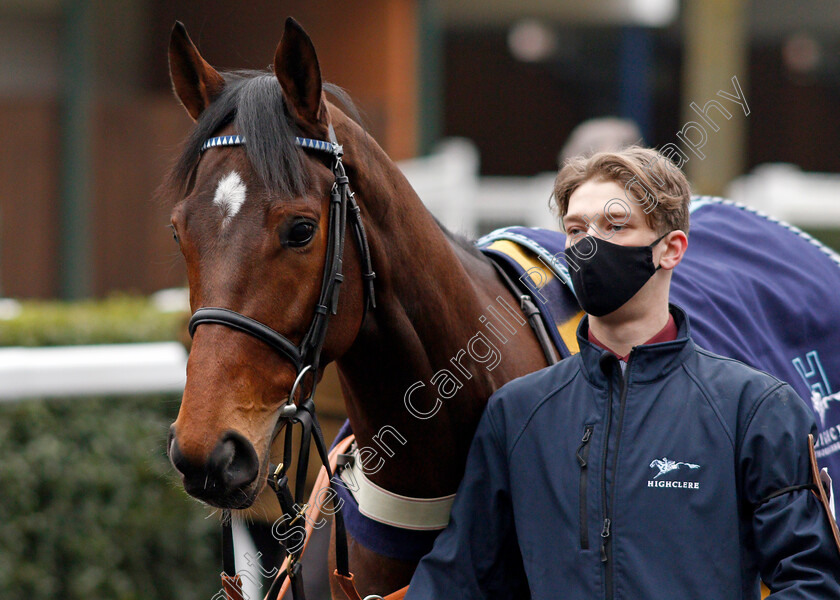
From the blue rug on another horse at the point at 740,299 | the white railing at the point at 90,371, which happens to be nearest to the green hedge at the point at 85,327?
the white railing at the point at 90,371

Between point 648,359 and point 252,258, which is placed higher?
point 252,258

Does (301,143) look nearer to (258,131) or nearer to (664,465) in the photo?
(258,131)

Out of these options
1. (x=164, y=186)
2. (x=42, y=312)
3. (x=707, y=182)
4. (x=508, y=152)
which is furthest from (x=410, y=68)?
(x=164, y=186)

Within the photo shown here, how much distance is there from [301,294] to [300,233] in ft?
0.37

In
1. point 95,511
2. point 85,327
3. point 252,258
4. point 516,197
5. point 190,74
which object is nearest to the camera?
point 252,258

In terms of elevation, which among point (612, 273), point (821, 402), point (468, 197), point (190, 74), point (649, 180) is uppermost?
point (190, 74)

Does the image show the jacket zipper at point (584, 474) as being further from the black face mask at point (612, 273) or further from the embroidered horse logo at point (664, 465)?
the black face mask at point (612, 273)

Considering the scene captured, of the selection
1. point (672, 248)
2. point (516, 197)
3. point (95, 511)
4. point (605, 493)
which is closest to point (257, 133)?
point (672, 248)

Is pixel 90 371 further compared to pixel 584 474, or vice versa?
pixel 90 371

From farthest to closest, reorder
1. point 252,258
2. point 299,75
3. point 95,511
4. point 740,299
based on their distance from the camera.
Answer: point 95,511
point 740,299
point 299,75
point 252,258

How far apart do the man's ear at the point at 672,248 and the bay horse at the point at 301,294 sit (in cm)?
51

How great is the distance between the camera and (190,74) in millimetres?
2059

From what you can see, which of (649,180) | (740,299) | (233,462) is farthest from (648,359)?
(740,299)

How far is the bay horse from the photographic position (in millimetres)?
1741
